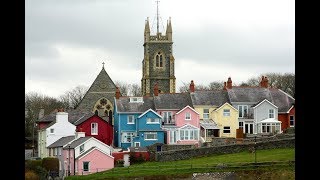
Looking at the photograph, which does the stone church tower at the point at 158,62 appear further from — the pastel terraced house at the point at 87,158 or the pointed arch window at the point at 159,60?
the pastel terraced house at the point at 87,158

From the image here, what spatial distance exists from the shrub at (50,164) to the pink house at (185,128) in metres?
10.4

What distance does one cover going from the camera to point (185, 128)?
49.9 m

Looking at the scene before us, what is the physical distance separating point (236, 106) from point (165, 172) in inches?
Answer: 706

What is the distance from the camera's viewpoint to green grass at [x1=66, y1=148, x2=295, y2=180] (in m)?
35.4

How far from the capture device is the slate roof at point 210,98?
5266 centimetres

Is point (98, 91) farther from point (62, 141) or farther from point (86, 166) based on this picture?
point (86, 166)

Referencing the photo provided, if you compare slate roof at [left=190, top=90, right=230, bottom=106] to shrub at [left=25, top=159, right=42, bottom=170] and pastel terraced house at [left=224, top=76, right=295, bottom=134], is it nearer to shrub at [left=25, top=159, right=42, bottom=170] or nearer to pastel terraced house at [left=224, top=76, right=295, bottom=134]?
pastel terraced house at [left=224, top=76, right=295, bottom=134]

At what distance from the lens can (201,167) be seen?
3659 cm

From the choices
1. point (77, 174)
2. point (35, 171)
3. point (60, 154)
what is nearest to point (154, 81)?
point (60, 154)

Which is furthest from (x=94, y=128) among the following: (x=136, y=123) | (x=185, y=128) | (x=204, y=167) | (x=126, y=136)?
(x=204, y=167)

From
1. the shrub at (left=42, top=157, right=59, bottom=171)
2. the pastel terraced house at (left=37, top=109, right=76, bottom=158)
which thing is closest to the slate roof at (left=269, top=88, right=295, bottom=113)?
the pastel terraced house at (left=37, top=109, right=76, bottom=158)
